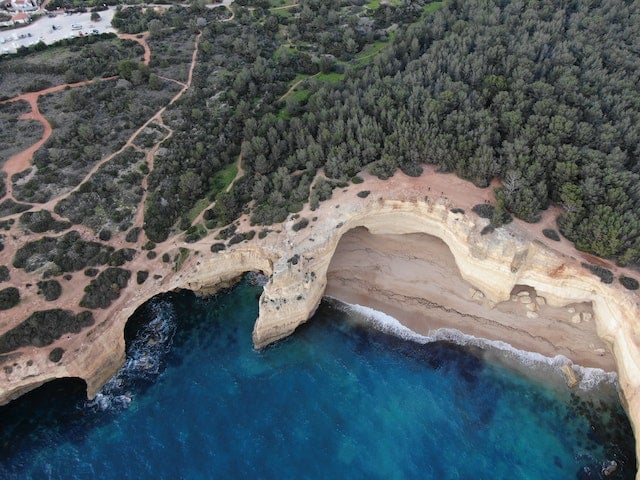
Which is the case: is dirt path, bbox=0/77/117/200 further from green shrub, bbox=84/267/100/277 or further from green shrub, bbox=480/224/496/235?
green shrub, bbox=480/224/496/235

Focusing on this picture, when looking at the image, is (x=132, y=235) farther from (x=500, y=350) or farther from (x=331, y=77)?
(x=500, y=350)

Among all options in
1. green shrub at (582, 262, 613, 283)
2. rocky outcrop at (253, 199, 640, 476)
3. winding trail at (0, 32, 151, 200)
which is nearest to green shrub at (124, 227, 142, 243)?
winding trail at (0, 32, 151, 200)

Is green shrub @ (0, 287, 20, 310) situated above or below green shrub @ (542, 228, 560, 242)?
below

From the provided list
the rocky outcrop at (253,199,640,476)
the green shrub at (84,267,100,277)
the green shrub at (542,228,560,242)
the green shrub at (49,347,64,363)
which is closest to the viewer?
the rocky outcrop at (253,199,640,476)

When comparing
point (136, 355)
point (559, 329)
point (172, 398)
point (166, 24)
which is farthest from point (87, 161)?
point (559, 329)

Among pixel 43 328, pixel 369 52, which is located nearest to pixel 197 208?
pixel 43 328

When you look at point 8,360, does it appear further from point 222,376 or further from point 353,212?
point 353,212
